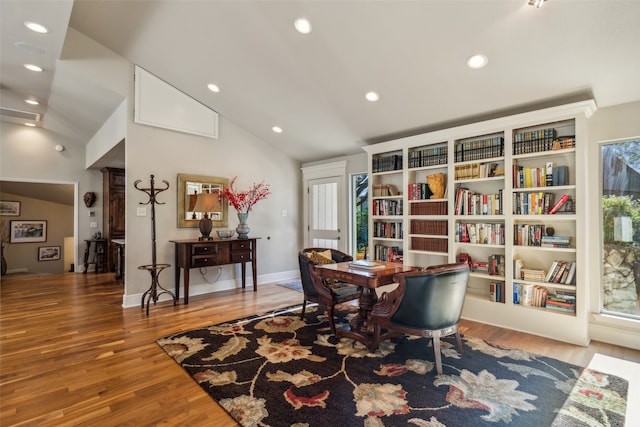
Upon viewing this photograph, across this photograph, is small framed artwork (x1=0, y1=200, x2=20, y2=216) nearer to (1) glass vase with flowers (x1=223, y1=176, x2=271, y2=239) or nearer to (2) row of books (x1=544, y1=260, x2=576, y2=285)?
(1) glass vase with flowers (x1=223, y1=176, x2=271, y2=239)

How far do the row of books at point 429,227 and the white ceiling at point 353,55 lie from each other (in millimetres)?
1263

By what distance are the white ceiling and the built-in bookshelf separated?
253 mm

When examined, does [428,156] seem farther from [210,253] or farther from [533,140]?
[210,253]

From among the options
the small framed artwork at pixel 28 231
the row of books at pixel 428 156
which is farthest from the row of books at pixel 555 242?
the small framed artwork at pixel 28 231

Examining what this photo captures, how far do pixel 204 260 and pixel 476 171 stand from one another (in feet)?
12.7

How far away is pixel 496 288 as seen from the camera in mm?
3580

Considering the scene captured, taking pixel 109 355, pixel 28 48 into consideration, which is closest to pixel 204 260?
pixel 109 355

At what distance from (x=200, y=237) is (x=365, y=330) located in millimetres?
2862

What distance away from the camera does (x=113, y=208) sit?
6.89m

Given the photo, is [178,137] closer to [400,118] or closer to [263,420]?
[400,118]

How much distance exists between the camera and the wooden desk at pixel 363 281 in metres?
2.84

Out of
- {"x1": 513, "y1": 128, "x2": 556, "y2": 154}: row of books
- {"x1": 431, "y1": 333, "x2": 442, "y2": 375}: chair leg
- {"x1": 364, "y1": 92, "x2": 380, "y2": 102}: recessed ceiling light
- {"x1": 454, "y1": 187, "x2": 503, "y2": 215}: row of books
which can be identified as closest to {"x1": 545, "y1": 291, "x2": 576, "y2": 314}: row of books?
{"x1": 454, "y1": 187, "x2": 503, "y2": 215}: row of books

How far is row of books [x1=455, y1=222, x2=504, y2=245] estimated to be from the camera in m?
3.60

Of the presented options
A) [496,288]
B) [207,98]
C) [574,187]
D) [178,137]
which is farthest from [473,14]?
[178,137]
